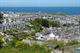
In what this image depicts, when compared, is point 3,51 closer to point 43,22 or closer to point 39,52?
point 39,52

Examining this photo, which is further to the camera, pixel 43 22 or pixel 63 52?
pixel 43 22

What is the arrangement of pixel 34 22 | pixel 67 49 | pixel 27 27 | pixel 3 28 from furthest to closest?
pixel 34 22 → pixel 27 27 → pixel 3 28 → pixel 67 49

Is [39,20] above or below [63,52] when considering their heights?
below

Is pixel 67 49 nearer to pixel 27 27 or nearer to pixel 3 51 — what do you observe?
pixel 3 51

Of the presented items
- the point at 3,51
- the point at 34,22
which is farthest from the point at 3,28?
the point at 3,51

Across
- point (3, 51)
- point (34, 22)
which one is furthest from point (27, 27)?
point (3, 51)

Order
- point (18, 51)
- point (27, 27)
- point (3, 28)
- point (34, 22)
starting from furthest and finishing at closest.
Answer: point (34, 22)
point (27, 27)
point (3, 28)
point (18, 51)

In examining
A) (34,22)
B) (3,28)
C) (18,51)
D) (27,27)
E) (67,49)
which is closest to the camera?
(67,49)

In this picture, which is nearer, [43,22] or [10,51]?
[10,51]

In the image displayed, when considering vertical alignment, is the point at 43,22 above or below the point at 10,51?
below
